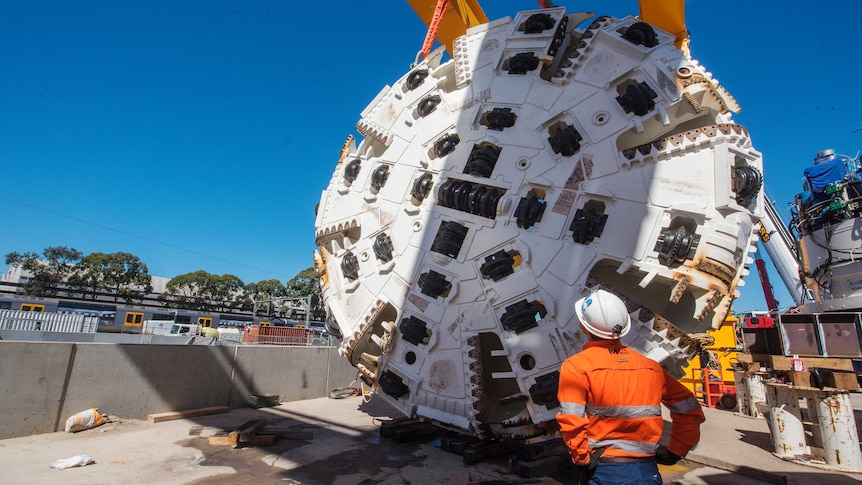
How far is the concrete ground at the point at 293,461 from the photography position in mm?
5461

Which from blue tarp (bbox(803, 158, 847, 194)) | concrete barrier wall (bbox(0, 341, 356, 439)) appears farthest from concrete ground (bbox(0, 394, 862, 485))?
blue tarp (bbox(803, 158, 847, 194))

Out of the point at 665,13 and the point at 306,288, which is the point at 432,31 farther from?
the point at 306,288

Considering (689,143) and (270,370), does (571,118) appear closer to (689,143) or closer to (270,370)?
(689,143)

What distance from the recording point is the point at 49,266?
5500cm

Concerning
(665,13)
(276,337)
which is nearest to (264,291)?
(276,337)

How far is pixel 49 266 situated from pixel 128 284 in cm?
985

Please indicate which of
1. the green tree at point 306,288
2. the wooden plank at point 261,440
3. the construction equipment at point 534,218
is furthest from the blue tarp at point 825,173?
the green tree at point 306,288

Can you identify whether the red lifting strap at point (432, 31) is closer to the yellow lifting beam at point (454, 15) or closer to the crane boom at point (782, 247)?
the yellow lifting beam at point (454, 15)

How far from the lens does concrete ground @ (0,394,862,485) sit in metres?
5.46

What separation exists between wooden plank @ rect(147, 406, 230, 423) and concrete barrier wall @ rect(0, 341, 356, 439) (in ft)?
0.99

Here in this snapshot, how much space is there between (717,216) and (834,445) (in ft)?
17.9

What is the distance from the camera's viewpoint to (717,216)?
491 cm

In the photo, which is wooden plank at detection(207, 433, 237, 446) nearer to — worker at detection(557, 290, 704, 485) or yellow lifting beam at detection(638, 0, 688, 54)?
worker at detection(557, 290, 704, 485)

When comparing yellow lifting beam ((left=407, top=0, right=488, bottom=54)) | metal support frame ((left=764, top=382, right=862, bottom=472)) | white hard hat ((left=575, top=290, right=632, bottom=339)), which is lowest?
metal support frame ((left=764, top=382, right=862, bottom=472))
